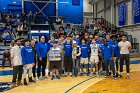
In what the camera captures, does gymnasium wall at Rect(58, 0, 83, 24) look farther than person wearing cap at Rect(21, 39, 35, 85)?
Yes

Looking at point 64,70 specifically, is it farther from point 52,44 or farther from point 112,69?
point 112,69

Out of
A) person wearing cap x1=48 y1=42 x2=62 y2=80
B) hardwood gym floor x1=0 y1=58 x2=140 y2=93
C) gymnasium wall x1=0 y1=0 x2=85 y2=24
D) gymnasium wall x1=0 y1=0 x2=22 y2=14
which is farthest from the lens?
gymnasium wall x1=0 y1=0 x2=85 y2=24

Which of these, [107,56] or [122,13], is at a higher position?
[122,13]

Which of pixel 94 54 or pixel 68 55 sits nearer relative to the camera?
pixel 94 54

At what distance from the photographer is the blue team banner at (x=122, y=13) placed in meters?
22.4

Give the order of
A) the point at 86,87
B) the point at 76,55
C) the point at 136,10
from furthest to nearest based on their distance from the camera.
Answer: the point at 136,10, the point at 76,55, the point at 86,87

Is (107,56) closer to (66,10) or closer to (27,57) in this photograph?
(27,57)

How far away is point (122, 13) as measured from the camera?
74.7 feet

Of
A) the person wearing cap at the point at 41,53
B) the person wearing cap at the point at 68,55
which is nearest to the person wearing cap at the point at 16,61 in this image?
the person wearing cap at the point at 41,53

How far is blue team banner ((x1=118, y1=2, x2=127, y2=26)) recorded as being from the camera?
73.4 ft

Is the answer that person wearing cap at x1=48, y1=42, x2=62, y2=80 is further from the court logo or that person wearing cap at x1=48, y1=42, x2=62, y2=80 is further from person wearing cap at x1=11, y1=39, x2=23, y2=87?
the court logo

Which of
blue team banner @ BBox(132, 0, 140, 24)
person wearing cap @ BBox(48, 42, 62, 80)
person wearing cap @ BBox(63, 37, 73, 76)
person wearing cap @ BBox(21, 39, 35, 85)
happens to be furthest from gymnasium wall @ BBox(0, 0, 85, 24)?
person wearing cap @ BBox(21, 39, 35, 85)


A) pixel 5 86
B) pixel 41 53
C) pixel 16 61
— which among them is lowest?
pixel 5 86

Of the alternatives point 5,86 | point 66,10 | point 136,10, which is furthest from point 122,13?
point 5,86
